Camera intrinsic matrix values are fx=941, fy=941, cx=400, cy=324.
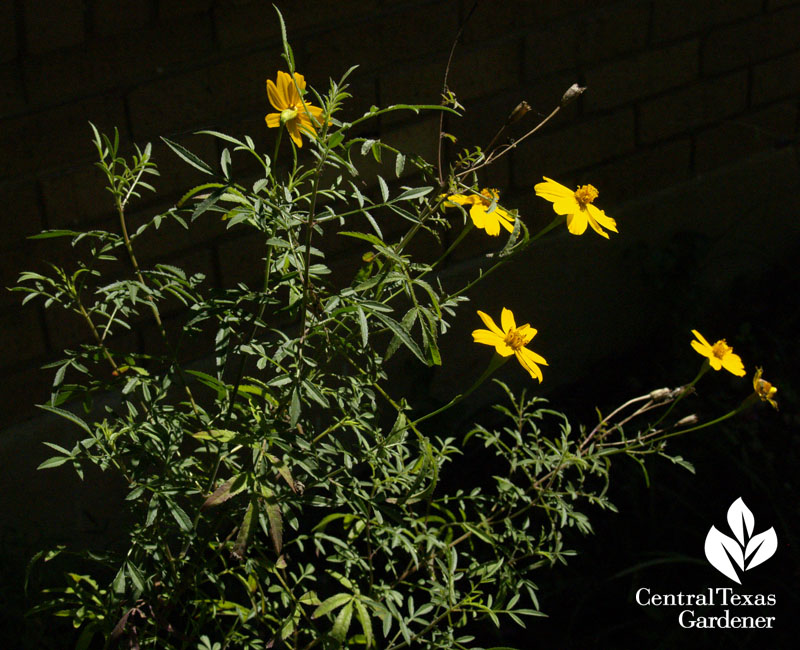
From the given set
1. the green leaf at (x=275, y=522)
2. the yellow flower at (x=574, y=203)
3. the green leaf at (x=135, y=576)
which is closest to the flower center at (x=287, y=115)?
the yellow flower at (x=574, y=203)

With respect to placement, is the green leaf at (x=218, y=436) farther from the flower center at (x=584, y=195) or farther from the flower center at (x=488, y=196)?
the flower center at (x=584, y=195)

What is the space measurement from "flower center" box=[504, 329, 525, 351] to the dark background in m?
0.89

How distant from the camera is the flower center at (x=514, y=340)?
143cm

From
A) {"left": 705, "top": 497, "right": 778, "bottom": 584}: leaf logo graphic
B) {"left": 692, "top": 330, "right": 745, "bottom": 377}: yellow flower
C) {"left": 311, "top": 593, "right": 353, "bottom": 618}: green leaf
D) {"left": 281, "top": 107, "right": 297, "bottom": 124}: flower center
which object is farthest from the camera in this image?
{"left": 705, "top": 497, "right": 778, "bottom": 584}: leaf logo graphic

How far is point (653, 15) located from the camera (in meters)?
2.69

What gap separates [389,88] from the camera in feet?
7.32

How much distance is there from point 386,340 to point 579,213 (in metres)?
1.04

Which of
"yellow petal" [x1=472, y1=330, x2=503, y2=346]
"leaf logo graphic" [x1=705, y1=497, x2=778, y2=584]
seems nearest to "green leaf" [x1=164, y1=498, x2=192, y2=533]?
"yellow petal" [x1=472, y1=330, x2=503, y2=346]

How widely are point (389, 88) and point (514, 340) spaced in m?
1.01

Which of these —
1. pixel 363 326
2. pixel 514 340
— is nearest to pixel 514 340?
pixel 514 340

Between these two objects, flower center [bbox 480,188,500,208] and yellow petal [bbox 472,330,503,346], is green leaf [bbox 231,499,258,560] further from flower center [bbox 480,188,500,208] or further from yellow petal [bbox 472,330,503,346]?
flower center [bbox 480,188,500,208]

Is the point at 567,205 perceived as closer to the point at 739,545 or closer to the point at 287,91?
the point at 287,91

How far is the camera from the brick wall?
5.91 ft

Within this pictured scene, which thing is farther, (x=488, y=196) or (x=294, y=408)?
(x=488, y=196)
